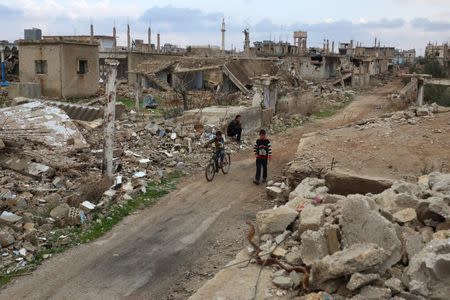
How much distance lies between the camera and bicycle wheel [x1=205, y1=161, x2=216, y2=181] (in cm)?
1295

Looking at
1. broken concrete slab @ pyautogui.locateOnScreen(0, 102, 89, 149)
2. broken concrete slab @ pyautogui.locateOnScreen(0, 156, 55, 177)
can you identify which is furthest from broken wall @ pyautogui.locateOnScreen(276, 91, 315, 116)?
broken concrete slab @ pyautogui.locateOnScreen(0, 156, 55, 177)

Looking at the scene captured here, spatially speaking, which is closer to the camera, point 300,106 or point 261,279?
point 261,279

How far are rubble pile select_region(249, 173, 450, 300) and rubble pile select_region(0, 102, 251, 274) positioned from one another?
3839 mm

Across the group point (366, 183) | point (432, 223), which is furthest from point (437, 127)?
point (432, 223)

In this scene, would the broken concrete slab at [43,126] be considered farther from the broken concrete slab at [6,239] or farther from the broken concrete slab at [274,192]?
the broken concrete slab at [274,192]

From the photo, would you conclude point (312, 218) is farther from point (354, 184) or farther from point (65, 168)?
point (65, 168)

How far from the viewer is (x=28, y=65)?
86.8 feet

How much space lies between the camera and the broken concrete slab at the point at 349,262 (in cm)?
540

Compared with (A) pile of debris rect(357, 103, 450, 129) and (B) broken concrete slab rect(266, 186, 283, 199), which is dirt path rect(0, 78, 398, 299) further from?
(A) pile of debris rect(357, 103, 450, 129)

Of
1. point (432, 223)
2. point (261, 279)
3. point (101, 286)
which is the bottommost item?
point (101, 286)

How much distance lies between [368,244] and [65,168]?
8433 mm

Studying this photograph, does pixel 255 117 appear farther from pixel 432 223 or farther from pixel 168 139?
pixel 432 223

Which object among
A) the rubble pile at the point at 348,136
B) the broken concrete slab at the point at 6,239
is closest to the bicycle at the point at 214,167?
the rubble pile at the point at 348,136

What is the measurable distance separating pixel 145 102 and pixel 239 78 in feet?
31.1
